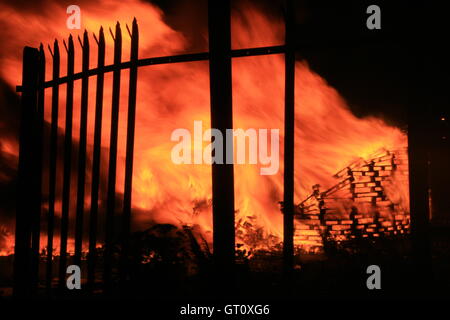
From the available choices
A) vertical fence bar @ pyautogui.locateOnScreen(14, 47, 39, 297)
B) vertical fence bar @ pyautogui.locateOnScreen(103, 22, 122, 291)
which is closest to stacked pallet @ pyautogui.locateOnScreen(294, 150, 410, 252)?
vertical fence bar @ pyautogui.locateOnScreen(103, 22, 122, 291)

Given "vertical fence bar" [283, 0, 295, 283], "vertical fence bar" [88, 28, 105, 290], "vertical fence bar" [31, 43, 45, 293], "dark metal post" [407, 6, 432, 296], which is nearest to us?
"dark metal post" [407, 6, 432, 296]

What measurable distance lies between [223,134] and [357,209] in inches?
85.4

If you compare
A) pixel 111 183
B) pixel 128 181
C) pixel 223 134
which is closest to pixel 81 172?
pixel 111 183

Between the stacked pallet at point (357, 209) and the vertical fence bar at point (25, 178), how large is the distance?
8.83 feet

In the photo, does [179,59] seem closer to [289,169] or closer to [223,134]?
[223,134]

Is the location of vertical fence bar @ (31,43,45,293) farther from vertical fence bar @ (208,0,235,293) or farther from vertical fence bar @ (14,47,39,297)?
vertical fence bar @ (208,0,235,293)

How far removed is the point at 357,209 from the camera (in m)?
4.94

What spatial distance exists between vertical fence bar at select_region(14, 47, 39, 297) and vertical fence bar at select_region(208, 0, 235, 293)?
226 cm

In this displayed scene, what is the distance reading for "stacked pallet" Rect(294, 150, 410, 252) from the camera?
4.92 meters

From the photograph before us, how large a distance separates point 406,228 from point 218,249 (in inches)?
98.1

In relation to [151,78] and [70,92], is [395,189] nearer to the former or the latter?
[151,78]

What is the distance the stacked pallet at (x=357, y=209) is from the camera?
194 inches
